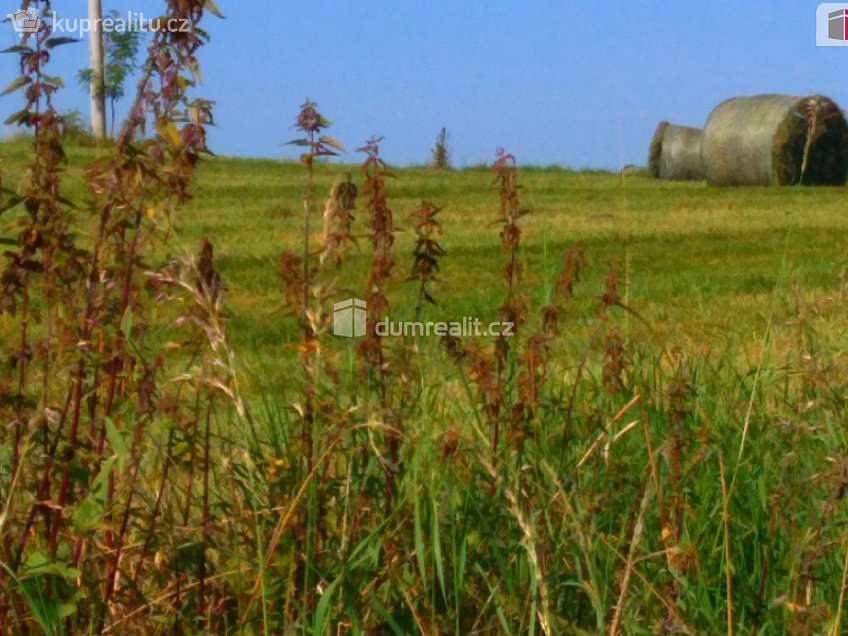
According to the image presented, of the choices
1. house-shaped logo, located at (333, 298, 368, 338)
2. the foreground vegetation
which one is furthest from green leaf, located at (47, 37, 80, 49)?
house-shaped logo, located at (333, 298, 368, 338)

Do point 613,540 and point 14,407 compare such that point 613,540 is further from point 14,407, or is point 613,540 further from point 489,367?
point 14,407

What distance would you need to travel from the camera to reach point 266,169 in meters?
18.6

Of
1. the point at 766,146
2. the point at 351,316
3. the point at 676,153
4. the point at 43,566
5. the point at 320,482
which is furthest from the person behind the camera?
the point at 676,153

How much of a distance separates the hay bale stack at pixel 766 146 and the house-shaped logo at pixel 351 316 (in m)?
15.0

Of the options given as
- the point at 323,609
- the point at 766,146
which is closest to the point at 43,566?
the point at 323,609

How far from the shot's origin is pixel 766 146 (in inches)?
696

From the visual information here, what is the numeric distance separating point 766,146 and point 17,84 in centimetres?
1646

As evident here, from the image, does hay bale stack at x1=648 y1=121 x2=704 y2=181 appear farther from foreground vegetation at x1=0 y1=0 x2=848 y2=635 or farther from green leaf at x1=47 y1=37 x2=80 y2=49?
green leaf at x1=47 y1=37 x2=80 y2=49

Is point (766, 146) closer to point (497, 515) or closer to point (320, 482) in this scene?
point (497, 515)

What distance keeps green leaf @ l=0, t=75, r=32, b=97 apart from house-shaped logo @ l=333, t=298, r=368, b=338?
2.01ft

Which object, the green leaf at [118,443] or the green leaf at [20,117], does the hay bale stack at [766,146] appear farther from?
the green leaf at [118,443]

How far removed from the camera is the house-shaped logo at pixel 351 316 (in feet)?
7.84

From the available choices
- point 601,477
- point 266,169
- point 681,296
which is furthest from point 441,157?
point 601,477

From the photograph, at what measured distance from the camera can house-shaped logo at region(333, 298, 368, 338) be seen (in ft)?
7.84
